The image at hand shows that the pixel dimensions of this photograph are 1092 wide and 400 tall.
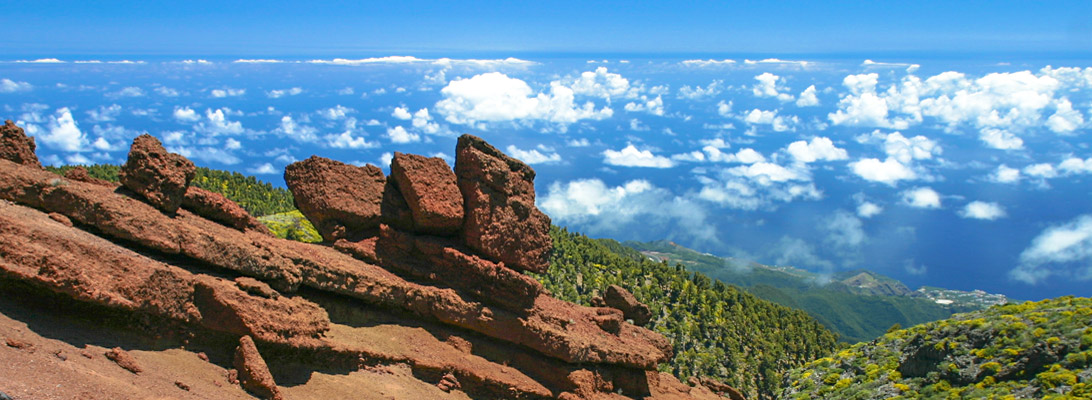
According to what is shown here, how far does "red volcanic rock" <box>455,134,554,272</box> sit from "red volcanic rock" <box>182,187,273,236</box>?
8.22 metres

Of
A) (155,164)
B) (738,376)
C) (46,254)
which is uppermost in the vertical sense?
(155,164)

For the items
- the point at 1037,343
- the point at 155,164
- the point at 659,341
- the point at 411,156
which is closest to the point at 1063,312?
the point at 1037,343

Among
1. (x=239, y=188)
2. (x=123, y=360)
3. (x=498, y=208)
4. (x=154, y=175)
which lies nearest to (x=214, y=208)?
(x=154, y=175)

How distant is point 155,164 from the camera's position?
18922 millimetres

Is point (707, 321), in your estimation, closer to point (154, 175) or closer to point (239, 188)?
point (154, 175)

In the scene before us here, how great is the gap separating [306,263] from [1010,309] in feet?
158

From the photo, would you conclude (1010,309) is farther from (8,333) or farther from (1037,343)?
(8,333)

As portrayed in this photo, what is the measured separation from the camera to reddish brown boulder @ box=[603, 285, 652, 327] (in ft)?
102

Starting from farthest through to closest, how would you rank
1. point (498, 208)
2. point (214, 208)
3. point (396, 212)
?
point (498, 208), point (396, 212), point (214, 208)

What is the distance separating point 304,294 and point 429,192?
595cm

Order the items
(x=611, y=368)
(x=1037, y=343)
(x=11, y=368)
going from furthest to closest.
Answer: (x=1037, y=343), (x=611, y=368), (x=11, y=368)

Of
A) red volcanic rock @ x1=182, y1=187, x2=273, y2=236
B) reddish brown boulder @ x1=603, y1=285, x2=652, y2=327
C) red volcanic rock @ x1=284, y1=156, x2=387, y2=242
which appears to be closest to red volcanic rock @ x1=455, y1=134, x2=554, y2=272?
red volcanic rock @ x1=284, y1=156, x2=387, y2=242

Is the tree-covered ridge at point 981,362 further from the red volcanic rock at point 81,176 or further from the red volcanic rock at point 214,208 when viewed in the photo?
the red volcanic rock at point 81,176

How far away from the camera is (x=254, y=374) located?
16375 mm
